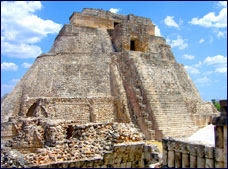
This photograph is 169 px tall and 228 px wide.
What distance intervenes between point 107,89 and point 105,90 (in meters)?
0.18

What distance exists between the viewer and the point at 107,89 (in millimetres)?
16781

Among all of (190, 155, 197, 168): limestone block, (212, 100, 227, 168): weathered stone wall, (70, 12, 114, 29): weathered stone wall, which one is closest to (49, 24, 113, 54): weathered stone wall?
(70, 12, 114, 29): weathered stone wall

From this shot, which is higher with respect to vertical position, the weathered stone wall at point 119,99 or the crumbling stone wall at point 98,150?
the weathered stone wall at point 119,99

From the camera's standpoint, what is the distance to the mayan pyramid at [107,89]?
1461 cm

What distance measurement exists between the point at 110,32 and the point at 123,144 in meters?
16.7

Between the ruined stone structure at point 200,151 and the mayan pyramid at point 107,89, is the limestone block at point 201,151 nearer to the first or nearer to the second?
the ruined stone structure at point 200,151

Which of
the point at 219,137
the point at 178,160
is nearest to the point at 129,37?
the point at 178,160

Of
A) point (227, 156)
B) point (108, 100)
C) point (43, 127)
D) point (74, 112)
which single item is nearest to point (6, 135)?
point (43, 127)

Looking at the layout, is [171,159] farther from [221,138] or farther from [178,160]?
[221,138]

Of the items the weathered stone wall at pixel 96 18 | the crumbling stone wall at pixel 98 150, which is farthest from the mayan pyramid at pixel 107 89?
the crumbling stone wall at pixel 98 150

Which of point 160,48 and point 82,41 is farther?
point 160,48

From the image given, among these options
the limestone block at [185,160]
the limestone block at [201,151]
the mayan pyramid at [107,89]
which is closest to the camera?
the limestone block at [201,151]

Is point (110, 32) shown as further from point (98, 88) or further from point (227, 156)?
point (227, 156)

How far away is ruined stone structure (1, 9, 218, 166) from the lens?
14.4 m
